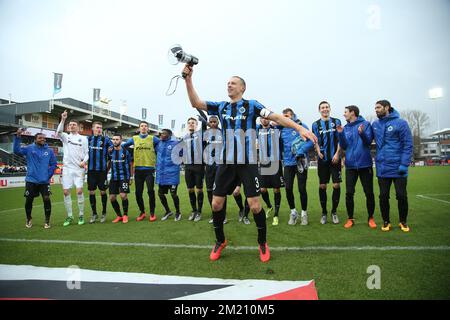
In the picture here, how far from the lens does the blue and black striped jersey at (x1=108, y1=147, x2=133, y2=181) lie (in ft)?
23.1

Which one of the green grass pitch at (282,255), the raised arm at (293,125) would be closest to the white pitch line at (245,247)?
the green grass pitch at (282,255)

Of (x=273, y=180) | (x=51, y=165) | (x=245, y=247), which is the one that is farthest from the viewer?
(x=51, y=165)

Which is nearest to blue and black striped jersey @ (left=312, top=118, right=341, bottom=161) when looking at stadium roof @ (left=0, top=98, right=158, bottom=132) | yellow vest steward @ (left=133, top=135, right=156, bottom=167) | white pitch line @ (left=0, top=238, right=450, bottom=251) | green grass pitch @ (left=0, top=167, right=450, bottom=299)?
green grass pitch @ (left=0, top=167, right=450, bottom=299)

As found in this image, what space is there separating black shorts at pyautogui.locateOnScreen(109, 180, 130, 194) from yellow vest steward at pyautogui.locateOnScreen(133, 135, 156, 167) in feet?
1.77

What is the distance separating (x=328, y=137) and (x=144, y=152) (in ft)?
14.8

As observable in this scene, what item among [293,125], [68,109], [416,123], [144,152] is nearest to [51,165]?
[144,152]

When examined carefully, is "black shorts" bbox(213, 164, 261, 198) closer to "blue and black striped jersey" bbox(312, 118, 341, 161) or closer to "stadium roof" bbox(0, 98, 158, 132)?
"blue and black striped jersey" bbox(312, 118, 341, 161)

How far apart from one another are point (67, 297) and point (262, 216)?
241cm

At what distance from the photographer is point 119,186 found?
7.06 m

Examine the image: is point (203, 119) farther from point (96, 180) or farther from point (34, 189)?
point (34, 189)

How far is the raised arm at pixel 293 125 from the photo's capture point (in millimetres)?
3238

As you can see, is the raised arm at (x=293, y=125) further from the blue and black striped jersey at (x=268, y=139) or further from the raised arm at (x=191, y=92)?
the blue and black striped jersey at (x=268, y=139)

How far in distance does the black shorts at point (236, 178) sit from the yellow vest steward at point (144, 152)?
3.74 meters

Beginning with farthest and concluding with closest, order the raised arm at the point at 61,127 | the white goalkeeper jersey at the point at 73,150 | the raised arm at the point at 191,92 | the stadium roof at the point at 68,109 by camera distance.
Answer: the stadium roof at the point at 68,109 < the white goalkeeper jersey at the point at 73,150 < the raised arm at the point at 61,127 < the raised arm at the point at 191,92
